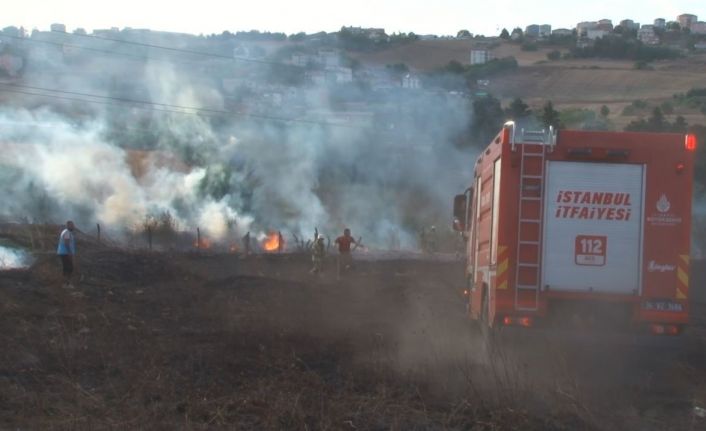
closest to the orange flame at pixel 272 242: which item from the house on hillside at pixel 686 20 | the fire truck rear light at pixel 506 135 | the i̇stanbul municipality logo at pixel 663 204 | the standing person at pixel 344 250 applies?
the standing person at pixel 344 250

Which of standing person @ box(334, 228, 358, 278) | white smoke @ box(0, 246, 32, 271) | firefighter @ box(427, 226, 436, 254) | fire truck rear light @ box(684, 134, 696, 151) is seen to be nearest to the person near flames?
standing person @ box(334, 228, 358, 278)

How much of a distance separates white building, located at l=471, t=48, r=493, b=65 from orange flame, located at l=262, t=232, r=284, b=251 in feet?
132

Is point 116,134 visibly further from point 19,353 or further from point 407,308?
point 19,353

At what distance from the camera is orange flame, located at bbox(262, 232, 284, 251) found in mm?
38438

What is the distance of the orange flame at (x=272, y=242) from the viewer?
38.4 m

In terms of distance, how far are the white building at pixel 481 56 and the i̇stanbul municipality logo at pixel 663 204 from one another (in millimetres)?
65548

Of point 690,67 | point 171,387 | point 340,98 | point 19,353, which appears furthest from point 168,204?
point 690,67

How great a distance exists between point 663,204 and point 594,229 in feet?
2.83

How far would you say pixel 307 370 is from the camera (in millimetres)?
9836

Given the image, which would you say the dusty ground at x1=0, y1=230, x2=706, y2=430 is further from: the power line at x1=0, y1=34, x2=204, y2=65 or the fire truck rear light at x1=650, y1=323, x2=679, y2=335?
the power line at x1=0, y1=34, x2=204, y2=65

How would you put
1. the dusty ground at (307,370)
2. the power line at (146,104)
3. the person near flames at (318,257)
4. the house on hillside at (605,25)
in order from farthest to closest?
the house on hillside at (605,25), the power line at (146,104), the person near flames at (318,257), the dusty ground at (307,370)

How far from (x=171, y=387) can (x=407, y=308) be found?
35.0ft

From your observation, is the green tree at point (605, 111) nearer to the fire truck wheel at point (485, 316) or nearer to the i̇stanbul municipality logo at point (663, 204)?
the fire truck wheel at point (485, 316)

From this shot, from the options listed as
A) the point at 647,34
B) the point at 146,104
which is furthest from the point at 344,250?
the point at 647,34
